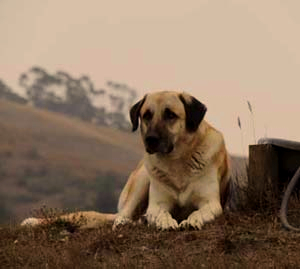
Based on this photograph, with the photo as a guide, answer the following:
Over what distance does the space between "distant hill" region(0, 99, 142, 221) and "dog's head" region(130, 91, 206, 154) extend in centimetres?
5584

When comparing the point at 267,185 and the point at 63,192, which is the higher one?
the point at 267,185

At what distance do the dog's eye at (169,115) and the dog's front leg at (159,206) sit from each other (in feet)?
1.98

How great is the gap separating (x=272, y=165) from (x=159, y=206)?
1.05 meters

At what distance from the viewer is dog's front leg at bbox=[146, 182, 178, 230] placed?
27.7 ft

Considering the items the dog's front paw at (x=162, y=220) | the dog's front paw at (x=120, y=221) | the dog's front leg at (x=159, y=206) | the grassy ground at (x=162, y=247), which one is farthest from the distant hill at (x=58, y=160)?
the grassy ground at (x=162, y=247)

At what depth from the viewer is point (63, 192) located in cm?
8669

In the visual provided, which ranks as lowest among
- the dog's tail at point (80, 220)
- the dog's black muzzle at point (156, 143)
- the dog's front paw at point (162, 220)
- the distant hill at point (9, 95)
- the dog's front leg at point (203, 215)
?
the distant hill at point (9, 95)

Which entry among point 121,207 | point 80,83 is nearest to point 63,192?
point 80,83

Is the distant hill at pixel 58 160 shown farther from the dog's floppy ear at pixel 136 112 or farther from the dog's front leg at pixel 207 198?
the dog's front leg at pixel 207 198

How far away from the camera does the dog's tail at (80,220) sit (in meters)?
8.88

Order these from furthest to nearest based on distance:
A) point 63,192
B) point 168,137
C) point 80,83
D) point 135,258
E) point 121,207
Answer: point 80,83
point 63,192
point 121,207
point 168,137
point 135,258

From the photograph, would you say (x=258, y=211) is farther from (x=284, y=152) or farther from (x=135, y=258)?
(x=135, y=258)

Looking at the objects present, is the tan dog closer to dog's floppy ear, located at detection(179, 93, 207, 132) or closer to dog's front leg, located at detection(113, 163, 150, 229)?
dog's floppy ear, located at detection(179, 93, 207, 132)

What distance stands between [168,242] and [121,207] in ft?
6.52
